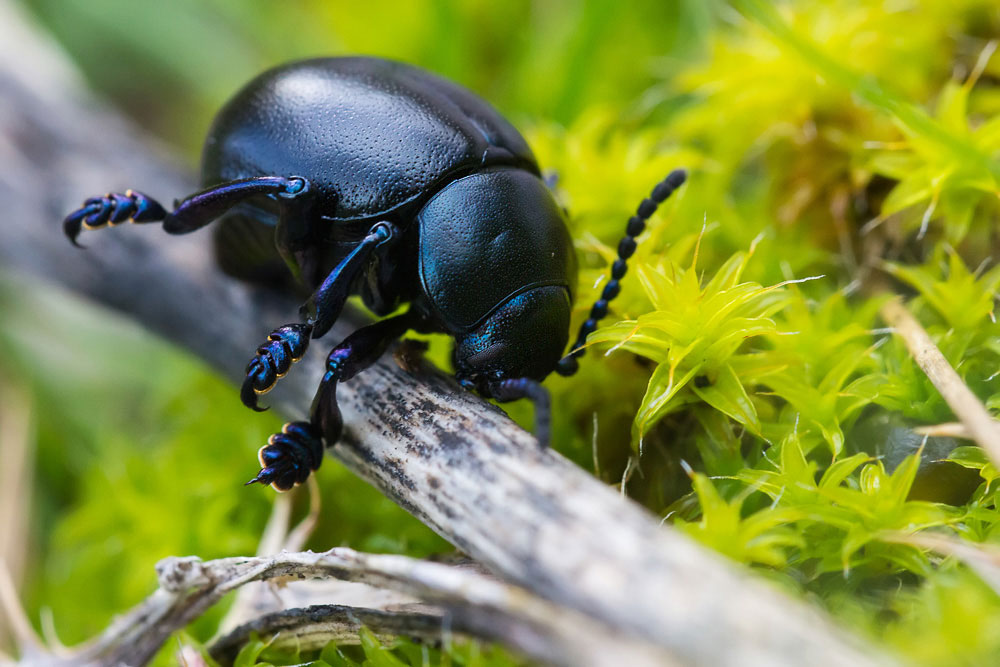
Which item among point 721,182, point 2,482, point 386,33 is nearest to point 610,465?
point 721,182

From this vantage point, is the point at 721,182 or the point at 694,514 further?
the point at 721,182

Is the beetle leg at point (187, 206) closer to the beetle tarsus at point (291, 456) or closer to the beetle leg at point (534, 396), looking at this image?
the beetle tarsus at point (291, 456)

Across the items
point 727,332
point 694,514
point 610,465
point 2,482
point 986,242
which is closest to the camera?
point 694,514

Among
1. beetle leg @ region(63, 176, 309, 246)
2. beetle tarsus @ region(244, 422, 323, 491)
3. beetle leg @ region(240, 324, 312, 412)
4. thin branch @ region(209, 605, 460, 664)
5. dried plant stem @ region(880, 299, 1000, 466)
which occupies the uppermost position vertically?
dried plant stem @ region(880, 299, 1000, 466)

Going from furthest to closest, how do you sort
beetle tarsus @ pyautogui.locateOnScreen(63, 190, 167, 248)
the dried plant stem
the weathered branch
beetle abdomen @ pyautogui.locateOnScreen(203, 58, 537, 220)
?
beetle tarsus @ pyautogui.locateOnScreen(63, 190, 167, 248) → beetle abdomen @ pyautogui.locateOnScreen(203, 58, 537, 220) → the dried plant stem → the weathered branch

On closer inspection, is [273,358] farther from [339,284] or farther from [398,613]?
[398,613]

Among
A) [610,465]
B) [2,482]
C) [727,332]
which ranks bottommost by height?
[2,482]

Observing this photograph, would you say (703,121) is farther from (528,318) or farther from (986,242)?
(528,318)

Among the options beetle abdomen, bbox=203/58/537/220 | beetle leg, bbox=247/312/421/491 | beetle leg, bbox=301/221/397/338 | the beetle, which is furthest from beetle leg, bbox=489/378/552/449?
beetle abdomen, bbox=203/58/537/220

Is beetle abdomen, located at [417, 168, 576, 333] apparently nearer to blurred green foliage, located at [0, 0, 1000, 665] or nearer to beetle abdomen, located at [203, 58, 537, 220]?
beetle abdomen, located at [203, 58, 537, 220]
